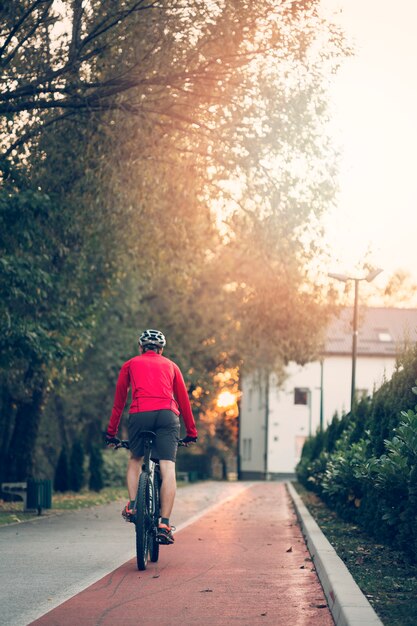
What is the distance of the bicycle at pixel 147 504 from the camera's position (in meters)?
9.39

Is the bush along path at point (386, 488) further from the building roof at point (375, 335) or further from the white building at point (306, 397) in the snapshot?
the building roof at point (375, 335)

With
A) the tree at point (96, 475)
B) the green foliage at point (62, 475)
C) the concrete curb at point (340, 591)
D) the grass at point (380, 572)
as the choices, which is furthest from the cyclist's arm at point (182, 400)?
the tree at point (96, 475)

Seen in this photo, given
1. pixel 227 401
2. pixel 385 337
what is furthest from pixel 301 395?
pixel 385 337

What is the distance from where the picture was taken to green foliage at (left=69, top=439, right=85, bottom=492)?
1291 inches

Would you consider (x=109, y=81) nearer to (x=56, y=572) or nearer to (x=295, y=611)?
(x=56, y=572)

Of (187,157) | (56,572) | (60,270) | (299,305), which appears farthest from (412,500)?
(299,305)

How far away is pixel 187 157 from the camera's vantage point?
20.4 meters

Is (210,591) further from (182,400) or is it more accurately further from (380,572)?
(182,400)

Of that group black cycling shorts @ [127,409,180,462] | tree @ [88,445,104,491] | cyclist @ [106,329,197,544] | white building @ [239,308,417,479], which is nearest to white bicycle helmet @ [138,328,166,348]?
cyclist @ [106,329,197,544]

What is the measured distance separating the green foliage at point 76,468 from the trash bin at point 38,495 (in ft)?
45.0

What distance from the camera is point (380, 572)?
9078mm

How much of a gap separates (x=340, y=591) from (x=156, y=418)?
9.80 feet

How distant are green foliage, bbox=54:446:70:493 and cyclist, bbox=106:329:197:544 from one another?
75.6ft

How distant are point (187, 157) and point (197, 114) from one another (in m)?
1.71
